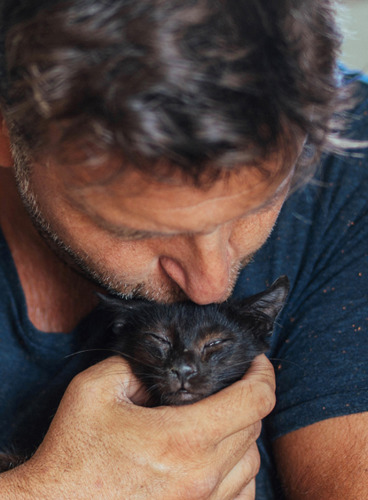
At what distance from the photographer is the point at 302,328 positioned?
1.10 meters

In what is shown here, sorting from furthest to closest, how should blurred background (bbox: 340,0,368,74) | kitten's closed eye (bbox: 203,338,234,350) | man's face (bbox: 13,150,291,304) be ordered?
1. blurred background (bbox: 340,0,368,74)
2. kitten's closed eye (bbox: 203,338,234,350)
3. man's face (bbox: 13,150,291,304)

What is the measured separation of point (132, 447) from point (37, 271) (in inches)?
19.9

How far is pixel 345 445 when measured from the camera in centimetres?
96

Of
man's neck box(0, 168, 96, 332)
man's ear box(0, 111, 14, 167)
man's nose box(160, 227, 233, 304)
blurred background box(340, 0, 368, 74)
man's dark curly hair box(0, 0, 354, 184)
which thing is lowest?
blurred background box(340, 0, 368, 74)

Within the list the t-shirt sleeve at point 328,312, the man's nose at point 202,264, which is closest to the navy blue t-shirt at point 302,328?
the t-shirt sleeve at point 328,312

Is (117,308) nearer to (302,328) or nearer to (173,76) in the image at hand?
(302,328)

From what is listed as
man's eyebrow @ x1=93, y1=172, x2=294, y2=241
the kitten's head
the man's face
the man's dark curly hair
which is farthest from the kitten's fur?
the man's dark curly hair


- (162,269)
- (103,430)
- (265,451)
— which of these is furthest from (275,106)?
(265,451)

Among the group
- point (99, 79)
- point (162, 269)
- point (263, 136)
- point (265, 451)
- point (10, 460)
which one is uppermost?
point (99, 79)

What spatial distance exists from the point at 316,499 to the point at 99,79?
2.65ft

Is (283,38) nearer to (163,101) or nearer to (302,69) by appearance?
(302,69)

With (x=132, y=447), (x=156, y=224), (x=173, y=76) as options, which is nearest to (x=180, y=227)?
(x=156, y=224)

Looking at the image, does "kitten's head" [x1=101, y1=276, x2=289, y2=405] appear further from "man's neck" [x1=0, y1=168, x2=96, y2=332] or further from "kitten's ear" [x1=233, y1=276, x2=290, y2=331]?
"man's neck" [x1=0, y1=168, x2=96, y2=332]

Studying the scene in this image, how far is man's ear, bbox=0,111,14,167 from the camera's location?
0.94 meters
